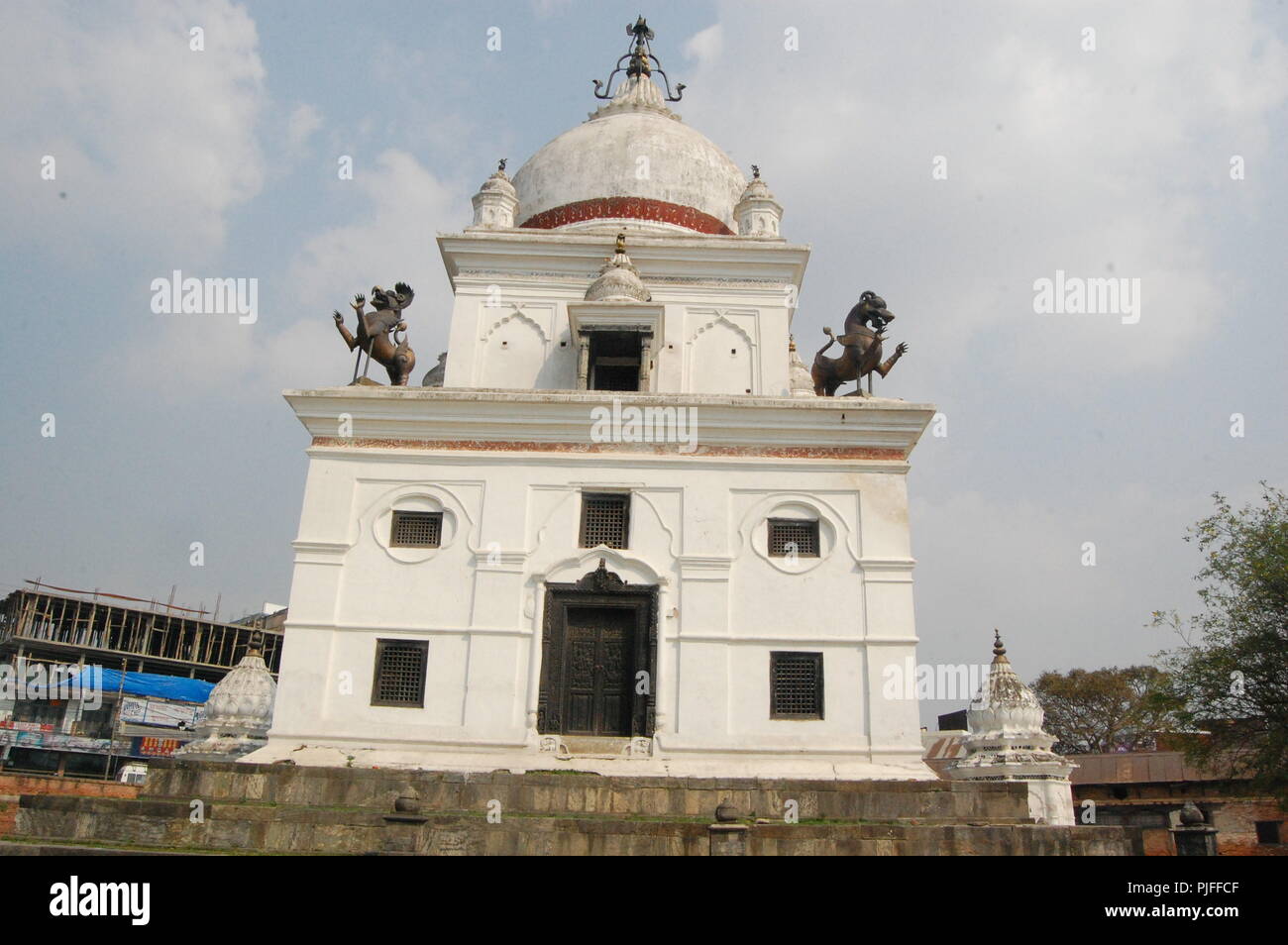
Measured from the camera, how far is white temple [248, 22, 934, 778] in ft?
46.6

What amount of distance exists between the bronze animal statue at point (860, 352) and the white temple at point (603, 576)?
0.85 metres

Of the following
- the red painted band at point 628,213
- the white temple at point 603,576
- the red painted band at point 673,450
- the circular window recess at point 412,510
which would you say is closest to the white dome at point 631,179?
the red painted band at point 628,213

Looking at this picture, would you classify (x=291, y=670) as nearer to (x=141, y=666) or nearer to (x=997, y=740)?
(x=997, y=740)

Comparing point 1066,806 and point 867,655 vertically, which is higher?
point 867,655

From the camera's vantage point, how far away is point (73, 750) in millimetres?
35625

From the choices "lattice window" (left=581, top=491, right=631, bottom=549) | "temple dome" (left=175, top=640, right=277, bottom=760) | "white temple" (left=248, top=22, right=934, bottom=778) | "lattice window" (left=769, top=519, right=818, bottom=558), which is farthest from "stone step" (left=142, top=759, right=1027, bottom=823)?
"temple dome" (left=175, top=640, right=277, bottom=760)

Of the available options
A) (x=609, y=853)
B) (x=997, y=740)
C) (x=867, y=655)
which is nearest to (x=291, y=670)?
(x=609, y=853)

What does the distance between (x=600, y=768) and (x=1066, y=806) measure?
8527 millimetres

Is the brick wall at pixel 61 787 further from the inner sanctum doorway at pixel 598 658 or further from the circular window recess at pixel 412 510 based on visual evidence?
the inner sanctum doorway at pixel 598 658

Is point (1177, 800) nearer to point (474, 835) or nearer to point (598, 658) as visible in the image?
point (598, 658)

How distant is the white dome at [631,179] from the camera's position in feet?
67.4

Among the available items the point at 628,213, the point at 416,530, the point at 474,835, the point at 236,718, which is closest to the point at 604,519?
the point at 416,530

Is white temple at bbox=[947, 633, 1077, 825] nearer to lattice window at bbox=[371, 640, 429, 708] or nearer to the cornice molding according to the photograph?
the cornice molding
